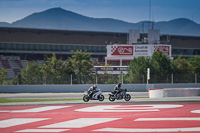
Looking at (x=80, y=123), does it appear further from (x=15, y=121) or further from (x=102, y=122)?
(x=15, y=121)

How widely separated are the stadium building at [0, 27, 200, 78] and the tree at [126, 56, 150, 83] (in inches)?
990

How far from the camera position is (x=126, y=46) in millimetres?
74438


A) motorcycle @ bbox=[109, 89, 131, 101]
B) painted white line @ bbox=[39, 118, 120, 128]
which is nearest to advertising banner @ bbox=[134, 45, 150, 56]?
motorcycle @ bbox=[109, 89, 131, 101]

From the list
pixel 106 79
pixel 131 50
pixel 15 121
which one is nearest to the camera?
pixel 15 121

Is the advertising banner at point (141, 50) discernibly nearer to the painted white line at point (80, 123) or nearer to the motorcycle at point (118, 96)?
the motorcycle at point (118, 96)

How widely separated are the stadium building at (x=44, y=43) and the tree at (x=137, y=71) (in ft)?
82.5

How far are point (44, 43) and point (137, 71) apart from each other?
127 feet

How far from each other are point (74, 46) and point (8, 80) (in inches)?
1693

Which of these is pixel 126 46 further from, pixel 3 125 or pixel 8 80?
pixel 3 125

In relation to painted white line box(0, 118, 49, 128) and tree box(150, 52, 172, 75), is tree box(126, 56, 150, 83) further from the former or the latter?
painted white line box(0, 118, 49, 128)

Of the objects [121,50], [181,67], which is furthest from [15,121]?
[121,50]

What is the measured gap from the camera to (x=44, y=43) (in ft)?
270

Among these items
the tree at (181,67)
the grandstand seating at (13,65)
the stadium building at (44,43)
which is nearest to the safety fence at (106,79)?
the tree at (181,67)

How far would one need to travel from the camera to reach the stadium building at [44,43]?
3140 inches
